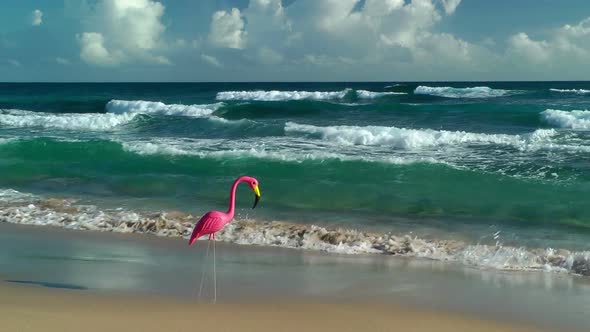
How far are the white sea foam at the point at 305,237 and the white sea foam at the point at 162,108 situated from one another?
2022 centimetres

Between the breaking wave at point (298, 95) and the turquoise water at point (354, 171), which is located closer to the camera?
the turquoise water at point (354, 171)

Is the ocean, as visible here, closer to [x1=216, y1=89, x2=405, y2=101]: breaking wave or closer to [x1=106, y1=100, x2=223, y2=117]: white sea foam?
[x1=106, y1=100, x2=223, y2=117]: white sea foam

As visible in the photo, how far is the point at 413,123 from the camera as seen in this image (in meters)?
22.3

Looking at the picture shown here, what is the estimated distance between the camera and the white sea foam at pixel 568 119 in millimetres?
20797

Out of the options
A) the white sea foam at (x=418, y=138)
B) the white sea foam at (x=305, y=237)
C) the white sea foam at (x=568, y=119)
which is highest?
the white sea foam at (x=568, y=119)

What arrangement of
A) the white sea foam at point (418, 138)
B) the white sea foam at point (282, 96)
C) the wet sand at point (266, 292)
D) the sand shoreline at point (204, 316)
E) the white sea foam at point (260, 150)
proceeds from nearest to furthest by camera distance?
the sand shoreline at point (204, 316) < the wet sand at point (266, 292) < the white sea foam at point (260, 150) < the white sea foam at point (418, 138) < the white sea foam at point (282, 96)

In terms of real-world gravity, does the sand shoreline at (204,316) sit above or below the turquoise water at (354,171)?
below

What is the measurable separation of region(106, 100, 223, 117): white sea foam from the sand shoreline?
24.3 m

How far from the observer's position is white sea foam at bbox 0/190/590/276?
6402 millimetres

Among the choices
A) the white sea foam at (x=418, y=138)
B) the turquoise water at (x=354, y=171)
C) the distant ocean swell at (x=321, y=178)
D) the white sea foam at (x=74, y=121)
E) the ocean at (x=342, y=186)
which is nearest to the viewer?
the ocean at (x=342, y=186)

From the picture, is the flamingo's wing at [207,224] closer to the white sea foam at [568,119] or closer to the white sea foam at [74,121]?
the white sea foam at [568,119]

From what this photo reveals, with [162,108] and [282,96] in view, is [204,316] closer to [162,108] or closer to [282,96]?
[162,108]

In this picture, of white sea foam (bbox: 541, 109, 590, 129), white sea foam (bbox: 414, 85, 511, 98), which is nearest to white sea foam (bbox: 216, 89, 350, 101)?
white sea foam (bbox: 414, 85, 511, 98)

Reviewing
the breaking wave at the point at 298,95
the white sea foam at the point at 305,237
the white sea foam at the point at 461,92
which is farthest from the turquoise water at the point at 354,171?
the breaking wave at the point at 298,95
